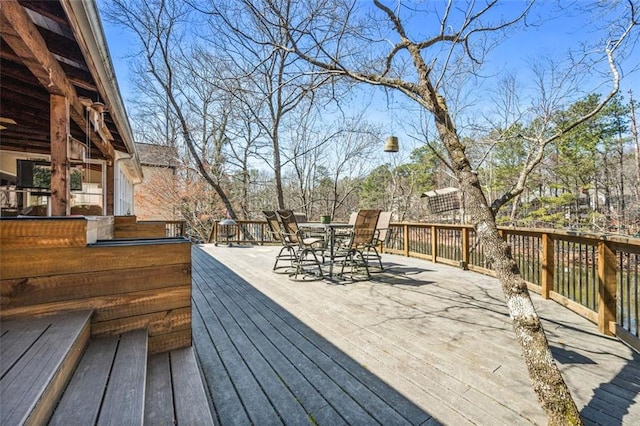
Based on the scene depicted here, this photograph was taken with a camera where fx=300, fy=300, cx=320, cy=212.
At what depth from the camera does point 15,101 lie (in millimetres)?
3531

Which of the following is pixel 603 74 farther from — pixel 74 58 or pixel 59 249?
pixel 74 58

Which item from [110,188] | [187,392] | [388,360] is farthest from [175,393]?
[110,188]

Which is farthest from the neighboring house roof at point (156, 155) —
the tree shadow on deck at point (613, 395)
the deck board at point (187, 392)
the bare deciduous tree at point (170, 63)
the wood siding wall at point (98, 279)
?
the tree shadow on deck at point (613, 395)

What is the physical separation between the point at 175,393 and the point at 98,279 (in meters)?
0.73

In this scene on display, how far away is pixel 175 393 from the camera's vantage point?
142 centimetres

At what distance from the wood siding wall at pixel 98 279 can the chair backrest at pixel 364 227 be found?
2.90 meters

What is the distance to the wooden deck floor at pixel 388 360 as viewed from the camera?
62.4 inches

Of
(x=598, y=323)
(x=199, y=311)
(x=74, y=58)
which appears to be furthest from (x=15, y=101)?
(x=598, y=323)

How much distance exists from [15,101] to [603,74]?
22.2 ft

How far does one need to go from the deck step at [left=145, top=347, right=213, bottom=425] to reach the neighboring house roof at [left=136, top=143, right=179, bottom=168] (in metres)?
13.6

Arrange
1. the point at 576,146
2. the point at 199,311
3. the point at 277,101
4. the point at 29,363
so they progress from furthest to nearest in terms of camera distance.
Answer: the point at 576,146 → the point at 277,101 → the point at 199,311 → the point at 29,363

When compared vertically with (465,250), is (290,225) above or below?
above

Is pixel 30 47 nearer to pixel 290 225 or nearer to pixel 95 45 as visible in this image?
pixel 95 45

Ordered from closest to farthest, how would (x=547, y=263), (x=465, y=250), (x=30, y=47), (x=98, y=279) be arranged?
(x=98, y=279) → (x=30, y=47) → (x=547, y=263) → (x=465, y=250)
